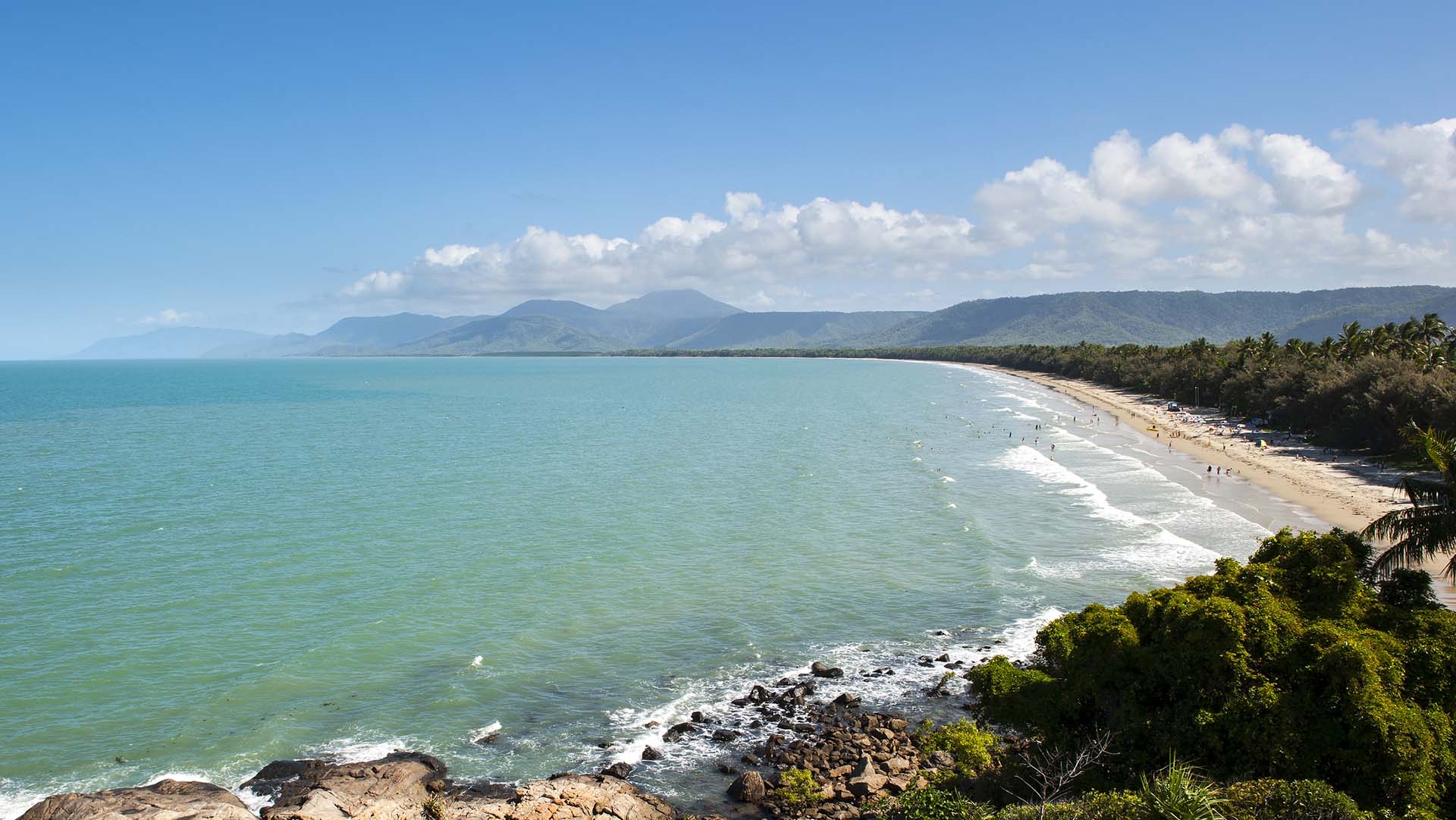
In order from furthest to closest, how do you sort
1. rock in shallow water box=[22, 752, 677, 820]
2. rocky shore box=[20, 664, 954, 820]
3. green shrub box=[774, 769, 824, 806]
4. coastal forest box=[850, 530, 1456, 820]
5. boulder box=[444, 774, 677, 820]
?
green shrub box=[774, 769, 824, 806] < boulder box=[444, 774, 677, 820] < rocky shore box=[20, 664, 954, 820] < rock in shallow water box=[22, 752, 677, 820] < coastal forest box=[850, 530, 1456, 820]

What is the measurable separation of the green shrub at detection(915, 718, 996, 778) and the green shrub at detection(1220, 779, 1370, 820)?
21.6ft

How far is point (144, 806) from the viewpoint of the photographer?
1694 cm

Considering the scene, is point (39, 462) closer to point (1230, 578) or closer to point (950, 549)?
point (950, 549)

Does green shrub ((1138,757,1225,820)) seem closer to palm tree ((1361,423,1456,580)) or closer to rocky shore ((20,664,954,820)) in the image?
rocky shore ((20,664,954,820))

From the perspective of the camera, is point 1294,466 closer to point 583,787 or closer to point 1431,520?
point 1431,520

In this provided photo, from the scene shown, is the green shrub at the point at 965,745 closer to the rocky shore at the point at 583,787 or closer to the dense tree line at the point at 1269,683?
the rocky shore at the point at 583,787

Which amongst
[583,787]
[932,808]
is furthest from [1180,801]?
[583,787]

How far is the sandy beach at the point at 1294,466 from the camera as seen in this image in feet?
146

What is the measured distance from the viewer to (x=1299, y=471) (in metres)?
57.6

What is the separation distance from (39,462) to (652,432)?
50602mm

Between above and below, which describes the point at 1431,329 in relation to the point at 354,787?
above

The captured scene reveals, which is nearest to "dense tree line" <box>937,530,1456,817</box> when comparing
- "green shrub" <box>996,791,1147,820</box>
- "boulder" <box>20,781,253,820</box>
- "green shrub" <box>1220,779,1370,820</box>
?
"green shrub" <box>1220,779,1370,820</box>

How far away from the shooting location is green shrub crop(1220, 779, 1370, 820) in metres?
12.3

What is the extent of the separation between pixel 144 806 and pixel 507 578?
60.7 ft
